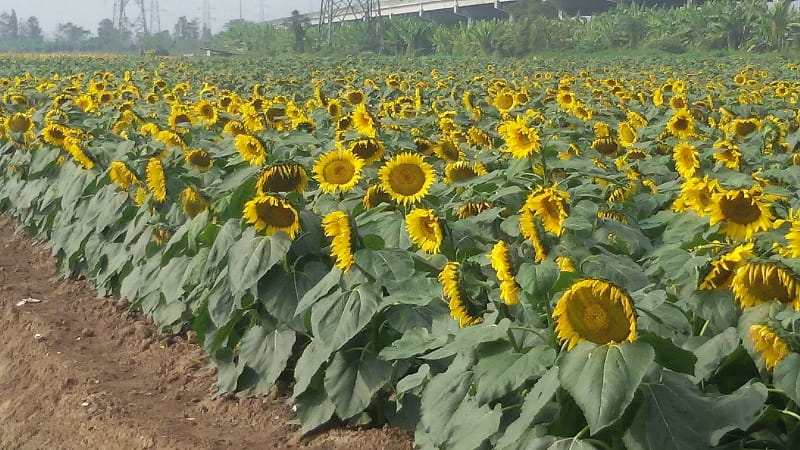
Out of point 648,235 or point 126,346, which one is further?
point 126,346

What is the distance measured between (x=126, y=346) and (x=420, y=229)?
2.42m

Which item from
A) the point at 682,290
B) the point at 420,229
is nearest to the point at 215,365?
the point at 420,229

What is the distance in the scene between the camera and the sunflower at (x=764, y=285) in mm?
2295

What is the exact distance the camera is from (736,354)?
2.48m

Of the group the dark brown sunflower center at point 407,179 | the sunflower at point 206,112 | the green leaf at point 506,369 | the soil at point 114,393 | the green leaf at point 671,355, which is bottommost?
the soil at point 114,393

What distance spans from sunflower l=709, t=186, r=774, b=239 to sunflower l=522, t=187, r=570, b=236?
484 mm

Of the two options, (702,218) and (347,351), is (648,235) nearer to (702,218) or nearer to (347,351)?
(702,218)

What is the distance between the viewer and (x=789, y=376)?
7.25 feet

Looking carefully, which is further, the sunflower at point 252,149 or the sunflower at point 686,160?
the sunflower at point 686,160

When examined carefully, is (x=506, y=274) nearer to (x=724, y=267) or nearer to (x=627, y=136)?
(x=724, y=267)

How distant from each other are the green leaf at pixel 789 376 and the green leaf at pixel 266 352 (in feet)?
6.57

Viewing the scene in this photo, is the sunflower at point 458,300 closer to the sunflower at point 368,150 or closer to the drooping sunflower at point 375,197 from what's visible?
the drooping sunflower at point 375,197

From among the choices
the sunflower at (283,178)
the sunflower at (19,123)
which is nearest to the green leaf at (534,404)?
the sunflower at (283,178)

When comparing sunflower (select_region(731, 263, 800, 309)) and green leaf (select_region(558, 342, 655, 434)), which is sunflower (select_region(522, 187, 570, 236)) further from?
green leaf (select_region(558, 342, 655, 434))
